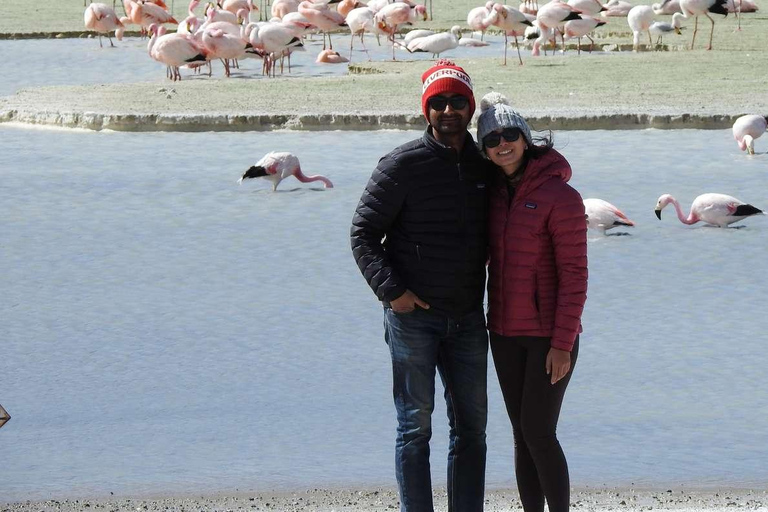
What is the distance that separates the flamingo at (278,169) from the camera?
876 centimetres

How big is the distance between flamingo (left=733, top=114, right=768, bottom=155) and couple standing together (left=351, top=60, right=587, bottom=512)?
6.47 metres

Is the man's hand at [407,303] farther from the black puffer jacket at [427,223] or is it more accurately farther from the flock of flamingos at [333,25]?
the flock of flamingos at [333,25]

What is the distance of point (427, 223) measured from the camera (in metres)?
3.35

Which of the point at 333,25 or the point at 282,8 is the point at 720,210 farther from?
the point at 282,8

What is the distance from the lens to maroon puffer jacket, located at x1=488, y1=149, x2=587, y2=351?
330 cm

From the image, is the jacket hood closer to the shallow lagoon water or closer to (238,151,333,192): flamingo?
the shallow lagoon water

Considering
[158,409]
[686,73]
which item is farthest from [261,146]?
[158,409]

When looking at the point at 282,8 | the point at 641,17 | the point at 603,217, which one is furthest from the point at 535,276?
the point at 282,8

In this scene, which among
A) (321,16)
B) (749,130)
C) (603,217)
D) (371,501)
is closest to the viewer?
(371,501)

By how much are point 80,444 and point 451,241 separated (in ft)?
5.65

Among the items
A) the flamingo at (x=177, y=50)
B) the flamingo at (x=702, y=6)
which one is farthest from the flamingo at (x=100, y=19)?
the flamingo at (x=702, y=6)

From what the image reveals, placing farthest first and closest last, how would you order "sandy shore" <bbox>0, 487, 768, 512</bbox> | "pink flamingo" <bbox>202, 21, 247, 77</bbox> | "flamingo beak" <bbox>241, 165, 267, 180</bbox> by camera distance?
"pink flamingo" <bbox>202, 21, 247, 77</bbox> < "flamingo beak" <bbox>241, 165, 267, 180</bbox> < "sandy shore" <bbox>0, 487, 768, 512</bbox>

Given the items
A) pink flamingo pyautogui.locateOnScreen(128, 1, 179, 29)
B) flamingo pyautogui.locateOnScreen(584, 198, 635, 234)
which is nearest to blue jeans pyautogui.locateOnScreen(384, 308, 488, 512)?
flamingo pyautogui.locateOnScreen(584, 198, 635, 234)

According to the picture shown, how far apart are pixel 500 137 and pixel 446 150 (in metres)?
0.14
